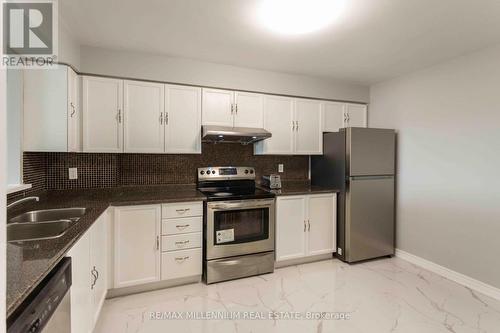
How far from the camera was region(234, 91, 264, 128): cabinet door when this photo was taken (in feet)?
10.0

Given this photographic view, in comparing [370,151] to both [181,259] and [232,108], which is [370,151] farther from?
[181,259]

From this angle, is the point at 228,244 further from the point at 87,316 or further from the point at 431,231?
the point at 431,231

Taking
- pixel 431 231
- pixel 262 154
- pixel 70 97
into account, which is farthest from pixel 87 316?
pixel 431 231

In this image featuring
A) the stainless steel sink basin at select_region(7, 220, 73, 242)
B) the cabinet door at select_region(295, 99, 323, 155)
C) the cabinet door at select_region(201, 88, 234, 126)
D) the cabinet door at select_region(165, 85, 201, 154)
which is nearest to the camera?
the stainless steel sink basin at select_region(7, 220, 73, 242)

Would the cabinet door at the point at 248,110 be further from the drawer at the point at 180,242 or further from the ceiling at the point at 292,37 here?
the drawer at the point at 180,242

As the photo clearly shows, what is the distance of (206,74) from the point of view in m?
2.90

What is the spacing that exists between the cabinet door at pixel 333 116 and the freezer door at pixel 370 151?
52 centimetres

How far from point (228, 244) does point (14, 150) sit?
6.72 feet

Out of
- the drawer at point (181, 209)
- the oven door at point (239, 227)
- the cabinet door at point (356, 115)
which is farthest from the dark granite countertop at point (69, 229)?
the cabinet door at point (356, 115)

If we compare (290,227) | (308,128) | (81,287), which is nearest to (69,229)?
(81,287)

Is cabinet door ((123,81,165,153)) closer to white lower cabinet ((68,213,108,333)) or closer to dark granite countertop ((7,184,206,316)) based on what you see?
dark granite countertop ((7,184,206,316))

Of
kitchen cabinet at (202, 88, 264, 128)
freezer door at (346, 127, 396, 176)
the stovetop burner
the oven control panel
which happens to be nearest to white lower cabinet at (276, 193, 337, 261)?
the stovetop burner

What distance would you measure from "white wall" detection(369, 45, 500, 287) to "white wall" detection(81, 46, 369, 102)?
851 millimetres

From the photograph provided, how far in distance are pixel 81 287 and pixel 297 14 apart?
228 cm
